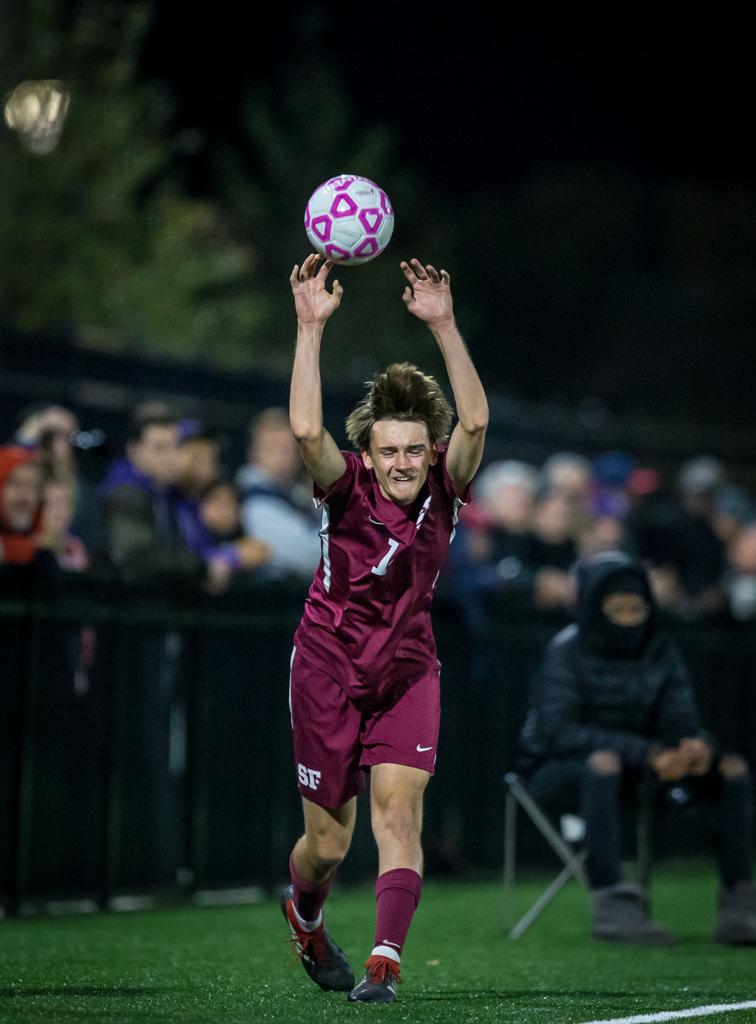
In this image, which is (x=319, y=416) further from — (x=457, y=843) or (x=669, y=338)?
(x=669, y=338)

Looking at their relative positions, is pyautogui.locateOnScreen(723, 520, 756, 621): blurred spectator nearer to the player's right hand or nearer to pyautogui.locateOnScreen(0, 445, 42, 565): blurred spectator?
pyautogui.locateOnScreen(0, 445, 42, 565): blurred spectator

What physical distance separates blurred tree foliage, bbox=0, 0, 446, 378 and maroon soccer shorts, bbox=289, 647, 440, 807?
9291mm

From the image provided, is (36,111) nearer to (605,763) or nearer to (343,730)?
→ (605,763)

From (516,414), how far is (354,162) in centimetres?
3564

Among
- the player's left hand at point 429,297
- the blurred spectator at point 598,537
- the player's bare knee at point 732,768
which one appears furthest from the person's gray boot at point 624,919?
the blurred spectator at point 598,537

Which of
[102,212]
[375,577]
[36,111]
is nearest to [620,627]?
[375,577]

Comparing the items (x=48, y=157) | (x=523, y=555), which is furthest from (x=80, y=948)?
(x=48, y=157)

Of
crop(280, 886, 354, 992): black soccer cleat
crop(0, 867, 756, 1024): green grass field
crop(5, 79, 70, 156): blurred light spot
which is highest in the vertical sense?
crop(5, 79, 70, 156): blurred light spot

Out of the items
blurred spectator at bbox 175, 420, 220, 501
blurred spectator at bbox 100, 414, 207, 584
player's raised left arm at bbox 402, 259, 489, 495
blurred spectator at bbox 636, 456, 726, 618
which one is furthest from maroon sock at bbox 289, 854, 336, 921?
blurred spectator at bbox 636, 456, 726, 618

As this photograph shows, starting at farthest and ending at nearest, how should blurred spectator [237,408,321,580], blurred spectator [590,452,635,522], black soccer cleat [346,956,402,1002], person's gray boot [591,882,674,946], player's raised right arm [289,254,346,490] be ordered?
blurred spectator [590,452,635,522] < blurred spectator [237,408,321,580] < person's gray boot [591,882,674,946] < player's raised right arm [289,254,346,490] < black soccer cleat [346,956,402,1002]

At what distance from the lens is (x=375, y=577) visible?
264 inches

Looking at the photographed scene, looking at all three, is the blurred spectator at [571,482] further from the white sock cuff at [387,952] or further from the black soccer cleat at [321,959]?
the white sock cuff at [387,952]

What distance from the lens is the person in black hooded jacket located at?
938cm

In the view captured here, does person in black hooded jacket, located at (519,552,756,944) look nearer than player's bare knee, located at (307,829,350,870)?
No
